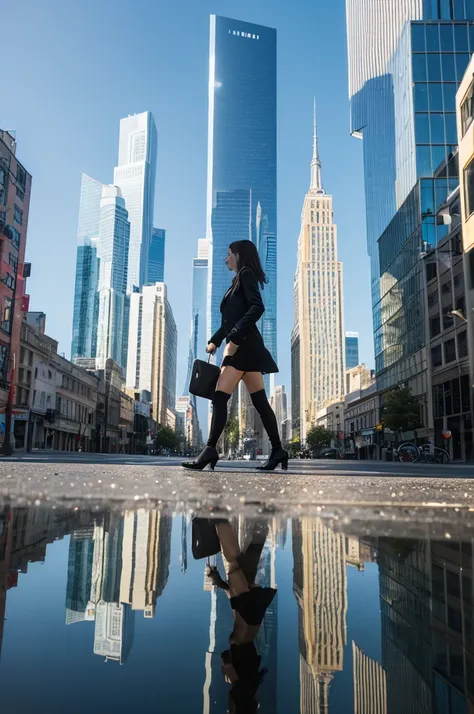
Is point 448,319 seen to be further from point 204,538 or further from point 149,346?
point 149,346

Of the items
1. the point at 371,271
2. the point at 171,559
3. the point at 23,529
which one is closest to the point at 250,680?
the point at 171,559

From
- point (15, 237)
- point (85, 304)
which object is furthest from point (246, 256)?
point (85, 304)

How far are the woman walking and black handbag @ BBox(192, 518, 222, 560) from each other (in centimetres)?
338

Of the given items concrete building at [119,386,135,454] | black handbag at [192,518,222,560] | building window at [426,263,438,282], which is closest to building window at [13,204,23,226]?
building window at [426,263,438,282]

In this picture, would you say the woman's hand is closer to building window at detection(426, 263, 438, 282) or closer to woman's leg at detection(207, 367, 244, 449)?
woman's leg at detection(207, 367, 244, 449)

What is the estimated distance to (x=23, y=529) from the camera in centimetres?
141

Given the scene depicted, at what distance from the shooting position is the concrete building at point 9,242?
39781 millimetres

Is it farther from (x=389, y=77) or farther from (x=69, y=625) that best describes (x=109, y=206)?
(x=69, y=625)

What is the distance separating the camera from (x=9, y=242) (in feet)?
133

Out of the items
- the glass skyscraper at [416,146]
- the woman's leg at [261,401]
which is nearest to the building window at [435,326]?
the glass skyscraper at [416,146]

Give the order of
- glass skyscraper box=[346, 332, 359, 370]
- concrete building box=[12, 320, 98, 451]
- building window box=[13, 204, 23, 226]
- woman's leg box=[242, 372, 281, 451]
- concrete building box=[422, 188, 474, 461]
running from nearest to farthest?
woman's leg box=[242, 372, 281, 451] < concrete building box=[422, 188, 474, 461] < building window box=[13, 204, 23, 226] < concrete building box=[12, 320, 98, 451] < glass skyscraper box=[346, 332, 359, 370]

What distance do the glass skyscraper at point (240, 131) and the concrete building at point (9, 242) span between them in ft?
355

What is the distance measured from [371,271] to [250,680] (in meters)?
75.0

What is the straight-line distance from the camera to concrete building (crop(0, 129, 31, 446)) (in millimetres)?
39781
